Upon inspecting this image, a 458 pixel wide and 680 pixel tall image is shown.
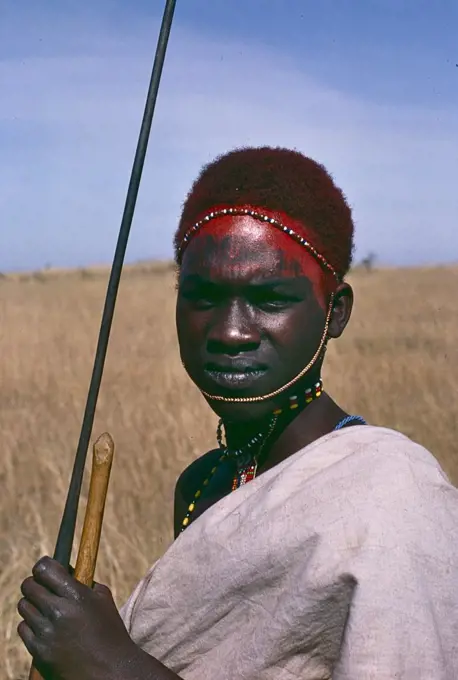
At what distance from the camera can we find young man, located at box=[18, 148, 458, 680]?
204 centimetres

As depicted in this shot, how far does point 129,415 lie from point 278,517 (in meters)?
5.47

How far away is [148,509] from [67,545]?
3.77m

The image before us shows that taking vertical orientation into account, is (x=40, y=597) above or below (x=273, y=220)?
below

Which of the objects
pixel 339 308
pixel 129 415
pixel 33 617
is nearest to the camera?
pixel 33 617

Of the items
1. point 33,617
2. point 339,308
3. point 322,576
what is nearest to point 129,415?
point 339,308

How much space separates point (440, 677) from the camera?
2.02 meters

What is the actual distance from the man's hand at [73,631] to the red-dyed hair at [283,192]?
3.03 feet

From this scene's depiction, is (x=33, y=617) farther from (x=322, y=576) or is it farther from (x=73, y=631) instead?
(x=322, y=576)

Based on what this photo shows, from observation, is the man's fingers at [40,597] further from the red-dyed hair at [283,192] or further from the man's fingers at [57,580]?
the red-dyed hair at [283,192]

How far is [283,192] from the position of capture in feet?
8.05

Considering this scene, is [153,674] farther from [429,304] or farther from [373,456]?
[429,304]

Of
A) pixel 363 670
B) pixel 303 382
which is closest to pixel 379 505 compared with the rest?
pixel 363 670

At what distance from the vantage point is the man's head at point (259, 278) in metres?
2.41

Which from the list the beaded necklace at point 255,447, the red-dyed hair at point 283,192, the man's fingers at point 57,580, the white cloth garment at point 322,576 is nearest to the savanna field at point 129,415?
the beaded necklace at point 255,447
